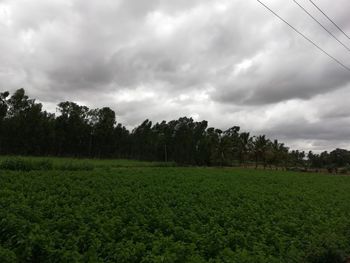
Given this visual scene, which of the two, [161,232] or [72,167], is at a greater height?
[72,167]

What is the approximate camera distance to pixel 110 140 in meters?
114

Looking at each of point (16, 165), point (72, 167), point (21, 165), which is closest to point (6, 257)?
point (16, 165)

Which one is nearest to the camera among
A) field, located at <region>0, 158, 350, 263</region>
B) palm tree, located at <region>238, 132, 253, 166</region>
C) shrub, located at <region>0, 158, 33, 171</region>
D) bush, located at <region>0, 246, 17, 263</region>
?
bush, located at <region>0, 246, 17, 263</region>

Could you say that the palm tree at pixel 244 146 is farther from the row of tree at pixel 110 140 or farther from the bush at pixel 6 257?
the bush at pixel 6 257

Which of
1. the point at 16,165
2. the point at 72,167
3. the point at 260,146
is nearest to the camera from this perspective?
the point at 16,165

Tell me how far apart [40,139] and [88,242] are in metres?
91.0

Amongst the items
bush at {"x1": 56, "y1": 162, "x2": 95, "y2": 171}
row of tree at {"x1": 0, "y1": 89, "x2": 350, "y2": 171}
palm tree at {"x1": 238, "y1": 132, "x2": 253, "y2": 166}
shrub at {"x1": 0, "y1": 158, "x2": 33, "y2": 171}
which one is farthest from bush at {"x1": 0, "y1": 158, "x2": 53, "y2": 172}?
palm tree at {"x1": 238, "y1": 132, "x2": 253, "y2": 166}

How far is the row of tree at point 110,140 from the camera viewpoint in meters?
93.1

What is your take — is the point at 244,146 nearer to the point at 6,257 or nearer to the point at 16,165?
the point at 16,165

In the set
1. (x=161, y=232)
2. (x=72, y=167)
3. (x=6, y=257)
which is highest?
(x=72, y=167)

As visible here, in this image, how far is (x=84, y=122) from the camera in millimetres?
105875

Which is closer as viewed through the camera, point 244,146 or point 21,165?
point 21,165

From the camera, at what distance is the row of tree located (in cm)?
9312

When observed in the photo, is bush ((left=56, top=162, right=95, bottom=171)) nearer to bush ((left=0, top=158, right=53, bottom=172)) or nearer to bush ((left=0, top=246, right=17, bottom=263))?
bush ((left=0, top=158, right=53, bottom=172))
